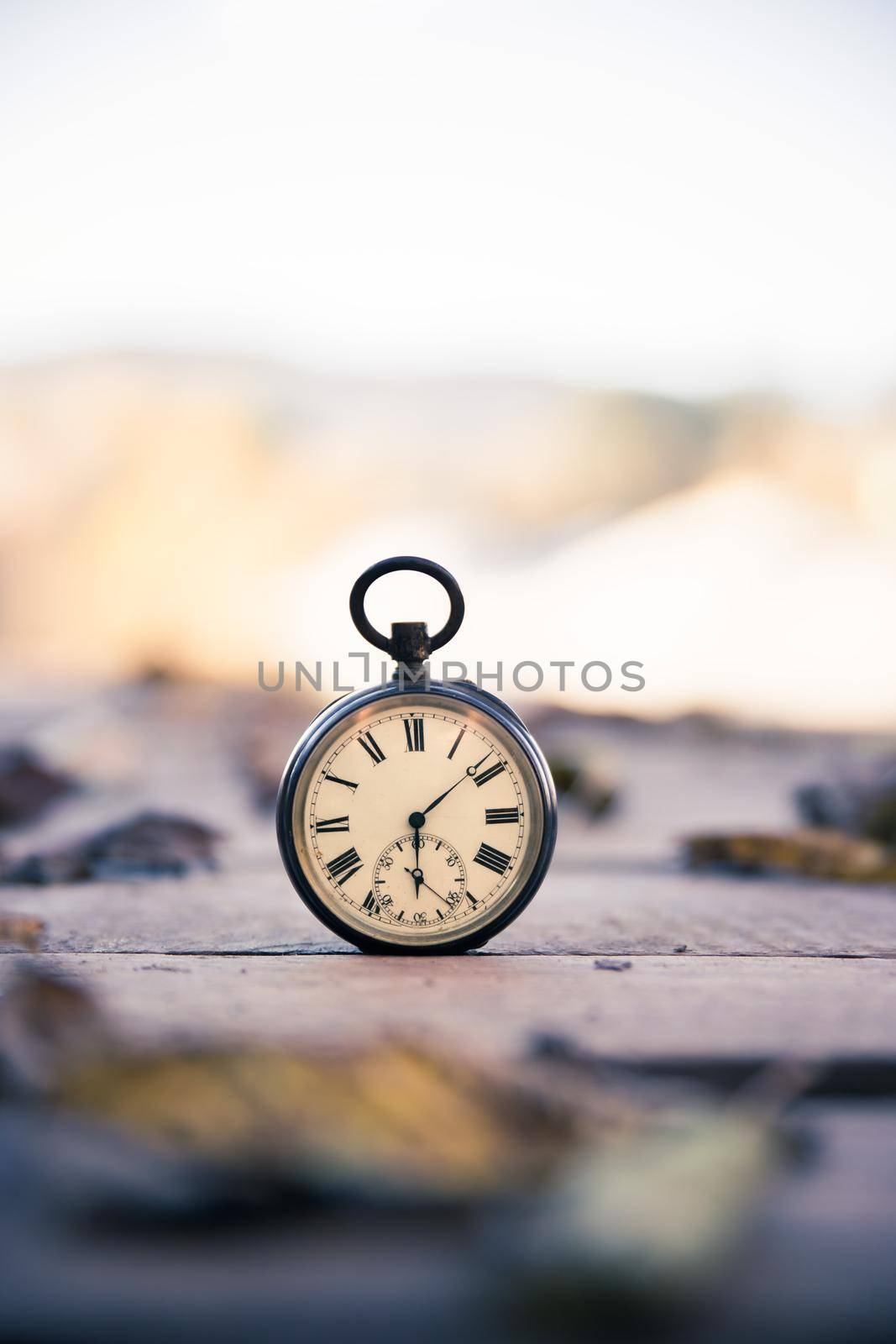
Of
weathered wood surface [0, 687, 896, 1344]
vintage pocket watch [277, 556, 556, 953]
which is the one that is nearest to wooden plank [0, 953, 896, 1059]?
weathered wood surface [0, 687, 896, 1344]

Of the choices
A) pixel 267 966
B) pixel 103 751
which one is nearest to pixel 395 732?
pixel 267 966

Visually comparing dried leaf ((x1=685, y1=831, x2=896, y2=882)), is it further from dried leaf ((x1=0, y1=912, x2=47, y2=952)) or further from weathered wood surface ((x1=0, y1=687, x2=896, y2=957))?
dried leaf ((x1=0, y1=912, x2=47, y2=952))

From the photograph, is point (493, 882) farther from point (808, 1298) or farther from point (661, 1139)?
point (808, 1298)

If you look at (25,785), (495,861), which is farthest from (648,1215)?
(25,785)

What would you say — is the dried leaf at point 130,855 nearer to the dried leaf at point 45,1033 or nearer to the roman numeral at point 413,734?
the roman numeral at point 413,734

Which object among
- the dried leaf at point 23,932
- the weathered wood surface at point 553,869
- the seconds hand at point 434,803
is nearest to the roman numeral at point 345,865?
the seconds hand at point 434,803

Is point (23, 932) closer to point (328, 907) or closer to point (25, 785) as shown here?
point (328, 907)
